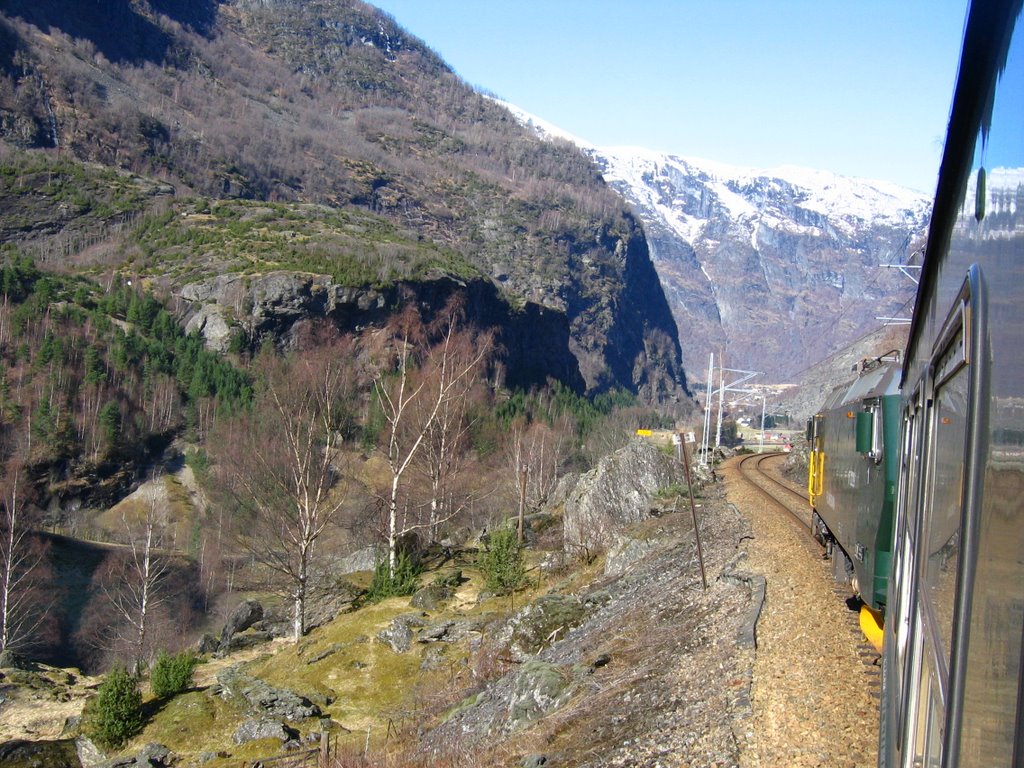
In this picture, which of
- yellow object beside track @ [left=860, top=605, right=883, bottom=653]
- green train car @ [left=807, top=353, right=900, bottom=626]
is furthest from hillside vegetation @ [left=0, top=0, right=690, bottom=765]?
yellow object beside track @ [left=860, top=605, right=883, bottom=653]

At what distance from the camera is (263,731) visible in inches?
643

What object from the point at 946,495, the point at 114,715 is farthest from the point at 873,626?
the point at 114,715

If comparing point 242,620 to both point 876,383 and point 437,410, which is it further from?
point 876,383

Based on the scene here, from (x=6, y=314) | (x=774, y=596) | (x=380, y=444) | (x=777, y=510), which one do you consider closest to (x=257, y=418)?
(x=380, y=444)

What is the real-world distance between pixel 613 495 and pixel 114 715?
537 inches

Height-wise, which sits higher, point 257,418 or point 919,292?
point 919,292

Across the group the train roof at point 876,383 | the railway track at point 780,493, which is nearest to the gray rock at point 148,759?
the railway track at point 780,493

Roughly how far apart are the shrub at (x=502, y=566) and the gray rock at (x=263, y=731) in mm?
7328

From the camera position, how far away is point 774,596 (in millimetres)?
12367

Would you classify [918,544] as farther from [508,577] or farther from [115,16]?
[115,16]

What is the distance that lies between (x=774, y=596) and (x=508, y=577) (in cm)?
1118

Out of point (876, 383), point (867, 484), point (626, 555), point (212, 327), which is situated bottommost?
point (626, 555)

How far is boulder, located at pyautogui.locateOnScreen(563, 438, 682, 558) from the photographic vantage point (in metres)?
24.5

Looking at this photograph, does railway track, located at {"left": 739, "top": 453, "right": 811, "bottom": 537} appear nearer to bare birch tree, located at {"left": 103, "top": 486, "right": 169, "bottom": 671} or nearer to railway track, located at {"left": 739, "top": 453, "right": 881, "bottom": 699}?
railway track, located at {"left": 739, "top": 453, "right": 881, "bottom": 699}
